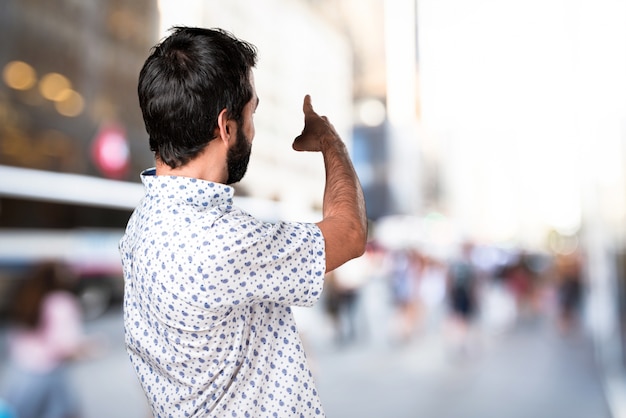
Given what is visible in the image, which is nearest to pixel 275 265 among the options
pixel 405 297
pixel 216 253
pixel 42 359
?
pixel 216 253

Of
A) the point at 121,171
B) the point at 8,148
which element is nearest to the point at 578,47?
the point at 121,171

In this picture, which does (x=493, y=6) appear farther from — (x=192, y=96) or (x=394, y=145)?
(x=192, y=96)

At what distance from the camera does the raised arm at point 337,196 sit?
36.9 inches

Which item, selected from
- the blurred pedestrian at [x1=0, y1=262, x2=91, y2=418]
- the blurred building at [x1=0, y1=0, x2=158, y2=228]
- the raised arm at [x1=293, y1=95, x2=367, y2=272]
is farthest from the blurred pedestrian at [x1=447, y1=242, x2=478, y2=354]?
the raised arm at [x1=293, y1=95, x2=367, y2=272]

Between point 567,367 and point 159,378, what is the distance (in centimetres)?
611

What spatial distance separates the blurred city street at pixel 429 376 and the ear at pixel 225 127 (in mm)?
3572

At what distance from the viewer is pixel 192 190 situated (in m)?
0.94

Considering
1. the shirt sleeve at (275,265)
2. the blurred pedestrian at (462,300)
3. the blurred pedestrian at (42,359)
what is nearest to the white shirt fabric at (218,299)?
the shirt sleeve at (275,265)

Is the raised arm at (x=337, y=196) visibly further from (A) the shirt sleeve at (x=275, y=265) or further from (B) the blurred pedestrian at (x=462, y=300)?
(B) the blurred pedestrian at (x=462, y=300)

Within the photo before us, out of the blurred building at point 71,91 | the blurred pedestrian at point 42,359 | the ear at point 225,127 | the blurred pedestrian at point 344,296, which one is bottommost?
the blurred pedestrian at point 344,296

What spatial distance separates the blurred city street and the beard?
3510 millimetres

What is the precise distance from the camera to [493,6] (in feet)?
17.0

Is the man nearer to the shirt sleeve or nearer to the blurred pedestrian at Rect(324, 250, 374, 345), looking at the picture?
the shirt sleeve

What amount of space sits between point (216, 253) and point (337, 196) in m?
0.22
